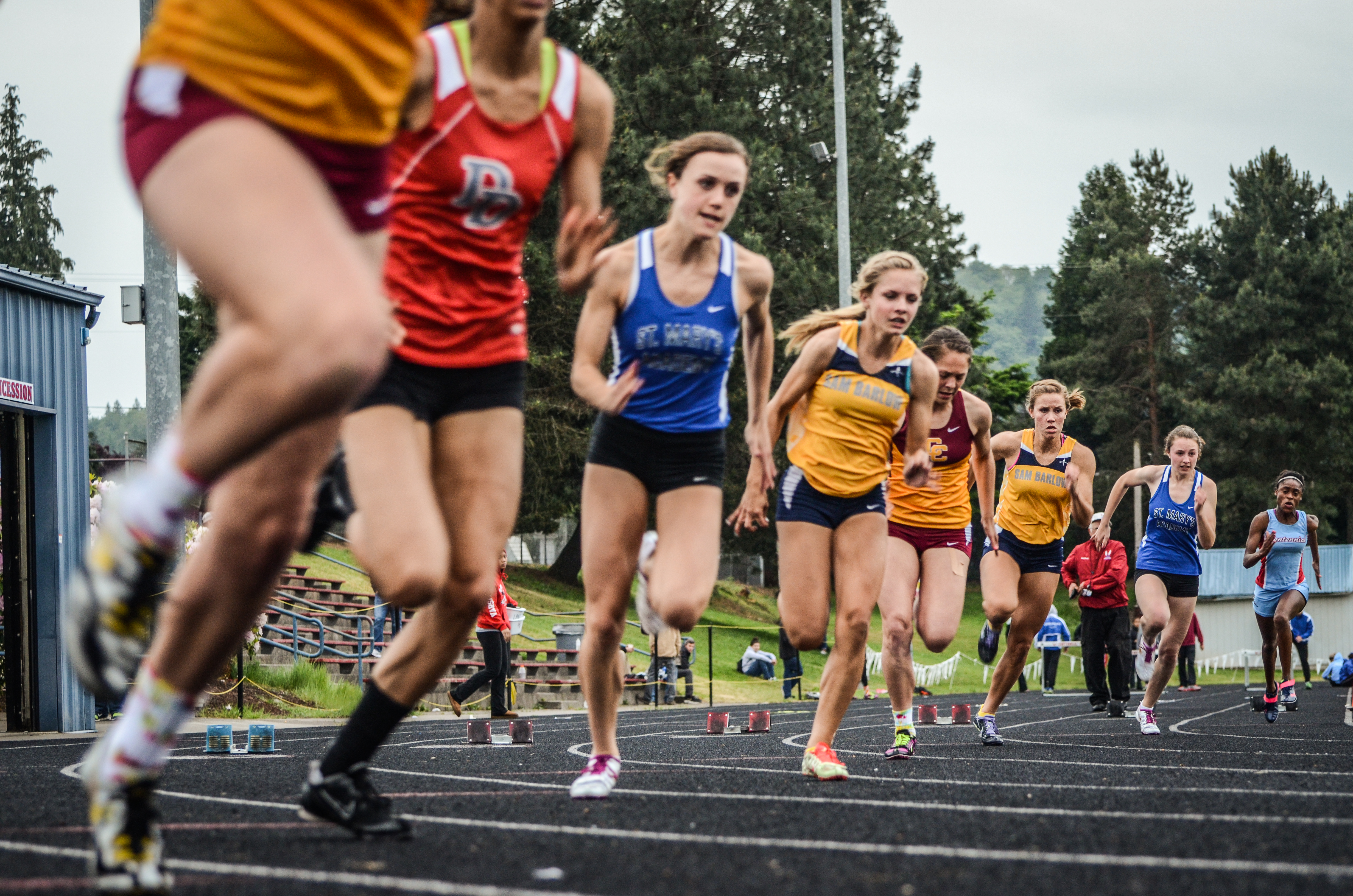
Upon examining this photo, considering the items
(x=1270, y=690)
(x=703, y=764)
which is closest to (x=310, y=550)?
(x=703, y=764)

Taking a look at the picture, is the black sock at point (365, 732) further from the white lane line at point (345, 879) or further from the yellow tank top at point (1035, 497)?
the yellow tank top at point (1035, 497)

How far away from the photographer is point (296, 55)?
281 cm

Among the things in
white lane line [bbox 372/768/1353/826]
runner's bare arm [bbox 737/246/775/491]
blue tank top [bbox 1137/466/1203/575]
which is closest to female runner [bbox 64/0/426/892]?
white lane line [bbox 372/768/1353/826]

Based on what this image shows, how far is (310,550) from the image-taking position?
429 cm

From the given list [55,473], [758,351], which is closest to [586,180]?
[758,351]

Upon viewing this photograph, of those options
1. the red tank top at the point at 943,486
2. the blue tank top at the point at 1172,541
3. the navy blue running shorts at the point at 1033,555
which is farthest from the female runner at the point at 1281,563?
the red tank top at the point at 943,486

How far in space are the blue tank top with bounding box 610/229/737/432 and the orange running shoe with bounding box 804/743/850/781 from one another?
1.71 meters

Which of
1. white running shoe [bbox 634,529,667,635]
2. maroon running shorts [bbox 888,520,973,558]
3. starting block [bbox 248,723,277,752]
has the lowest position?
starting block [bbox 248,723,277,752]

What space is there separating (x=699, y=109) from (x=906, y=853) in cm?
3542

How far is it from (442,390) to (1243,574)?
42.8 meters

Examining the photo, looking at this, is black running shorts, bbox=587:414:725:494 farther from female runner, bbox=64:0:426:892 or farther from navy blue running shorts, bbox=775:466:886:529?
female runner, bbox=64:0:426:892

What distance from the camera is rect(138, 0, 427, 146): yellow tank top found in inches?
108

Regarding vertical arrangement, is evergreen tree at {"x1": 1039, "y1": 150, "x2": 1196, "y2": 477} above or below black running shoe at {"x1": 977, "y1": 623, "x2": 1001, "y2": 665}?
above

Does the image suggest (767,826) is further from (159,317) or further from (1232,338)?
(1232,338)
